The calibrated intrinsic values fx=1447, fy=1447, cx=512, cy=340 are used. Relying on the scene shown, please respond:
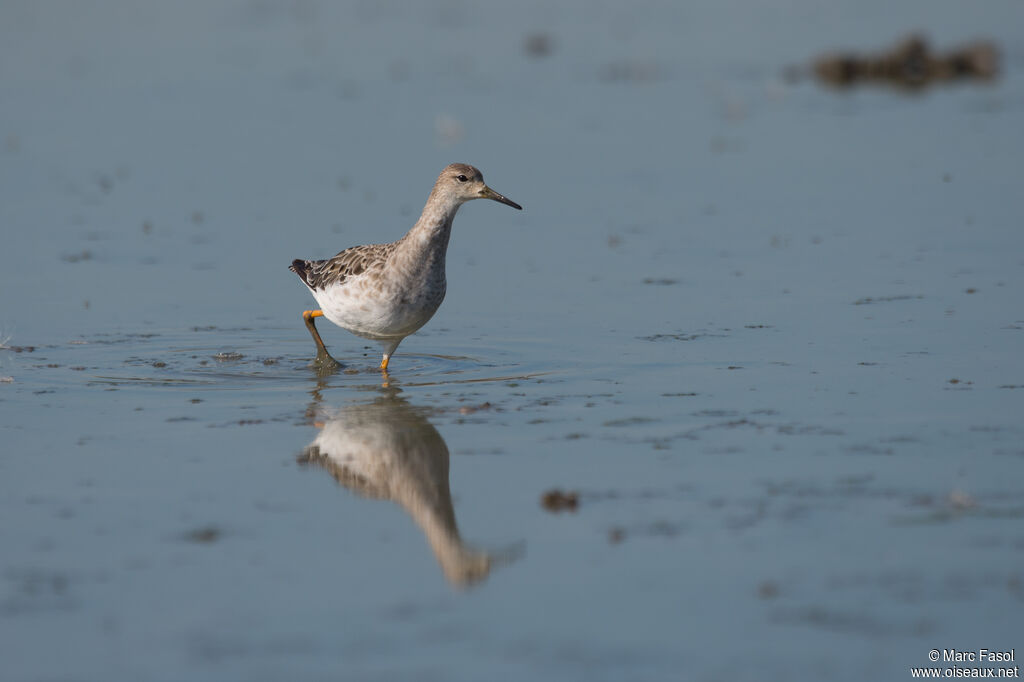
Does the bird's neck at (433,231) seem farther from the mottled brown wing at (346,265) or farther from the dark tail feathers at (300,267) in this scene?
the dark tail feathers at (300,267)

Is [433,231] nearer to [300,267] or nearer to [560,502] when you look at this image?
[300,267]

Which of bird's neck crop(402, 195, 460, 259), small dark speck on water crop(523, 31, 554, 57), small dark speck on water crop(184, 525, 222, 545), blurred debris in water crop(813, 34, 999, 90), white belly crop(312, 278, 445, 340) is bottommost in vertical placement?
small dark speck on water crop(184, 525, 222, 545)

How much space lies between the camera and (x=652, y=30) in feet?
99.7

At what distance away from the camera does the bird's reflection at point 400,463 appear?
7.27 metres

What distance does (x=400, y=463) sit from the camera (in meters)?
8.82

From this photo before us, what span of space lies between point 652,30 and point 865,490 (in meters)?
23.6

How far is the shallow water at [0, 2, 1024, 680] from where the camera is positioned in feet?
21.1

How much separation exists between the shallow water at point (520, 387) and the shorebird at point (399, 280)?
40 centimetres

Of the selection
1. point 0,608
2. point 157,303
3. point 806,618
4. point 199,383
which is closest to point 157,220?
point 157,303

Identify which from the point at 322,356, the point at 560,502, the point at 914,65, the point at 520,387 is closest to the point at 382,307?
the point at 322,356

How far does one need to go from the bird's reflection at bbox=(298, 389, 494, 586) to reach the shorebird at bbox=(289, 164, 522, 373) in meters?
0.87

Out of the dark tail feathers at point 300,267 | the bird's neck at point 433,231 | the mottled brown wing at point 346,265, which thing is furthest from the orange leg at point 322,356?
the bird's neck at point 433,231

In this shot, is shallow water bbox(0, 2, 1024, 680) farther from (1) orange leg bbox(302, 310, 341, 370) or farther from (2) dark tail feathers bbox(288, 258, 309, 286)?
(2) dark tail feathers bbox(288, 258, 309, 286)

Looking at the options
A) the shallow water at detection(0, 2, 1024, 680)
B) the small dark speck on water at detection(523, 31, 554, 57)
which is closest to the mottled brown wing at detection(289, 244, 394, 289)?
the shallow water at detection(0, 2, 1024, 680)
